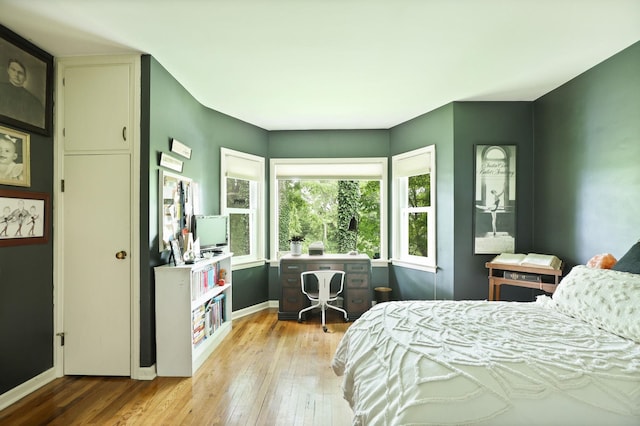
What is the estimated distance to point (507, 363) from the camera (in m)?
1.26

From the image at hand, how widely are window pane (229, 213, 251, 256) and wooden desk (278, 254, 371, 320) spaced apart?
2.19 ft

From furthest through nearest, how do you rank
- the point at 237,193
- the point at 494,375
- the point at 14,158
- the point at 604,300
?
1. the point at 237,193
2. the point at 14,158
3. the point at 604,300
4. the point at 494,375

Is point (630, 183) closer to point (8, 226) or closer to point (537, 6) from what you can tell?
point (537, 6)

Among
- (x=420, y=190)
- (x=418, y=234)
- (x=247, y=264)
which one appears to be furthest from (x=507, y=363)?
(x=247, y=264)

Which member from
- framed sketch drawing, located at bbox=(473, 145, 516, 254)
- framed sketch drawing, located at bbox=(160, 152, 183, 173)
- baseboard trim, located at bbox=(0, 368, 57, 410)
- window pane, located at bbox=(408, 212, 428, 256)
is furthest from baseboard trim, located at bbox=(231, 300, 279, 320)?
framed sketch drawing, located at bbox=(473, 145, 516, 254)

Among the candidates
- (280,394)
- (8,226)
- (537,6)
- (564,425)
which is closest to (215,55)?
(8,226)

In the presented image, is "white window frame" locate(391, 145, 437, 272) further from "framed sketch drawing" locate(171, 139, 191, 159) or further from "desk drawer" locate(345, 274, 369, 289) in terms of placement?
"framed sketch drawing" locate(171, 139, 191, 159)

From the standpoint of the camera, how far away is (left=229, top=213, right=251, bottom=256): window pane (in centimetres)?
426

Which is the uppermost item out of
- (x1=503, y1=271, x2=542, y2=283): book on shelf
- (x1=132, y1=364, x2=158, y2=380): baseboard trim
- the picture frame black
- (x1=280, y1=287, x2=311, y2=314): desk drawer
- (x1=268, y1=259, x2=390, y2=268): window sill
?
the picture frame black

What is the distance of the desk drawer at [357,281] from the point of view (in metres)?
4.08

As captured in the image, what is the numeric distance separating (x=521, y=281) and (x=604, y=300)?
1495 mm

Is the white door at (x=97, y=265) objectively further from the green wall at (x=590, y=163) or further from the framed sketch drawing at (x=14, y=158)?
the green wall at (x=590, y=163)

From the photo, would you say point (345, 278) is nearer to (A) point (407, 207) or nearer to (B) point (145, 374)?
(A) point (407, 207)

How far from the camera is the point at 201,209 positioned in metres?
3.59
